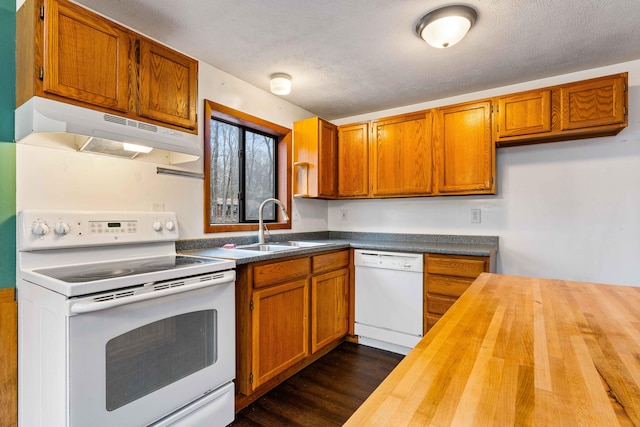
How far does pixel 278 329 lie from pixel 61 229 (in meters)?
1.30

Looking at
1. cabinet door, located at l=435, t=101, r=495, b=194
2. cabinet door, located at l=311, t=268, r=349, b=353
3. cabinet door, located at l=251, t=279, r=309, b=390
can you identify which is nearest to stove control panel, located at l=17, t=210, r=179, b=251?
cabinet door, located at l=251, t=279, r=309, b=390

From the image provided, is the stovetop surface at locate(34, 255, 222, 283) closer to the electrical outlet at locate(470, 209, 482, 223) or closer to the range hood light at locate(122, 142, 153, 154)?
the range hood light at locate(122, 142, 153, 154)

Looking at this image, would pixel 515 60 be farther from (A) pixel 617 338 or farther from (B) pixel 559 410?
A: (B) pixel 559 410

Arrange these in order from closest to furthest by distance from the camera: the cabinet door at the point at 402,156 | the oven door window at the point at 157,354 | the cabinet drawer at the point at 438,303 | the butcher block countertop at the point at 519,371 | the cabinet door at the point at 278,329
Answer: the butcher block countertop at the point at 519,371 → the oven door window at the point at 157,354 → the cabinet door at the point at 278,329 → the cabinet drawer at the point at 438,303 → the cabinet door at the point at 402,156

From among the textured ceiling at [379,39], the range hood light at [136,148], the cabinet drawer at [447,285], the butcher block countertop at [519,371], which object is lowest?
the cabinet drawer at [447,285]

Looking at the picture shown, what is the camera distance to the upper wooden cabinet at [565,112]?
2.16 metres

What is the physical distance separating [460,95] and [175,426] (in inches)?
125

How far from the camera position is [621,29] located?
1.90m

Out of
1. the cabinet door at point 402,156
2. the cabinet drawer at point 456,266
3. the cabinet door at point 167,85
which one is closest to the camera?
the cabinet door at point 167,85

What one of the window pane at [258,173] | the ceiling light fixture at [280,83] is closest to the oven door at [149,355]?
→ the window pane at [258,173]

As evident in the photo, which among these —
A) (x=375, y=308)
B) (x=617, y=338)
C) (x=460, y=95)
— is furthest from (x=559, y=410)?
(x=460, y=95)

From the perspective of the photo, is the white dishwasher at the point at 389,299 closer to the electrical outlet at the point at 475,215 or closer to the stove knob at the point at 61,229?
the electrical outlet at the point at 475,215

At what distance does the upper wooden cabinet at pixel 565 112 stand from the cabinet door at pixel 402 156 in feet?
1.88

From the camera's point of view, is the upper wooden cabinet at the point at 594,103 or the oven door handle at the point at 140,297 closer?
the oven door handle at the point at 140,297
